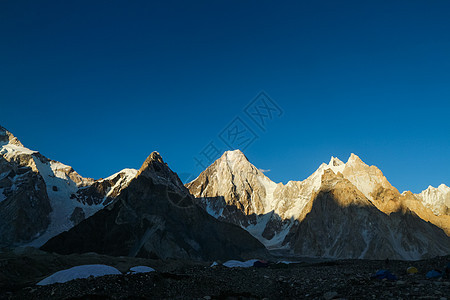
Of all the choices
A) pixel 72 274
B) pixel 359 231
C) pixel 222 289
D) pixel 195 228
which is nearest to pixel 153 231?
pixel 195 228

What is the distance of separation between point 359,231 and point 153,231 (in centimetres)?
10360

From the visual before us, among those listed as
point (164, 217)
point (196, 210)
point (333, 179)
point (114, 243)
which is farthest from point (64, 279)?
point (333, 179)

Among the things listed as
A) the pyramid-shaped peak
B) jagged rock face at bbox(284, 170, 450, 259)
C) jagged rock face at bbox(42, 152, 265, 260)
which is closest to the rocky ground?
jagged rock face at bbox(42, 152, 265, 260)

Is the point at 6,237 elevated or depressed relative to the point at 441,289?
elevated

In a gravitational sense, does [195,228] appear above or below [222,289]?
above

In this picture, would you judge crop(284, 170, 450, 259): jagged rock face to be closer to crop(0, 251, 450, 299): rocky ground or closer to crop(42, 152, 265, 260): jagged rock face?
crop(42, 152, 265, 260): jagged rock face

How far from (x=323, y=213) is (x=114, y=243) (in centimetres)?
12130

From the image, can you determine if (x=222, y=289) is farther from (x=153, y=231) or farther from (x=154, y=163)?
(x=154, y=163)

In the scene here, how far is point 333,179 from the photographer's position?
19675cm

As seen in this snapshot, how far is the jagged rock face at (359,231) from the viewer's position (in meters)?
150

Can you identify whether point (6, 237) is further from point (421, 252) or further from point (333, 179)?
point (421, 252)

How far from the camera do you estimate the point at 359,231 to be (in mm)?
158125

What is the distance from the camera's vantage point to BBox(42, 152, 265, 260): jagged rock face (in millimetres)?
93062

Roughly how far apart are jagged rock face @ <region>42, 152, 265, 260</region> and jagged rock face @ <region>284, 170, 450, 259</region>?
58.7 metres
